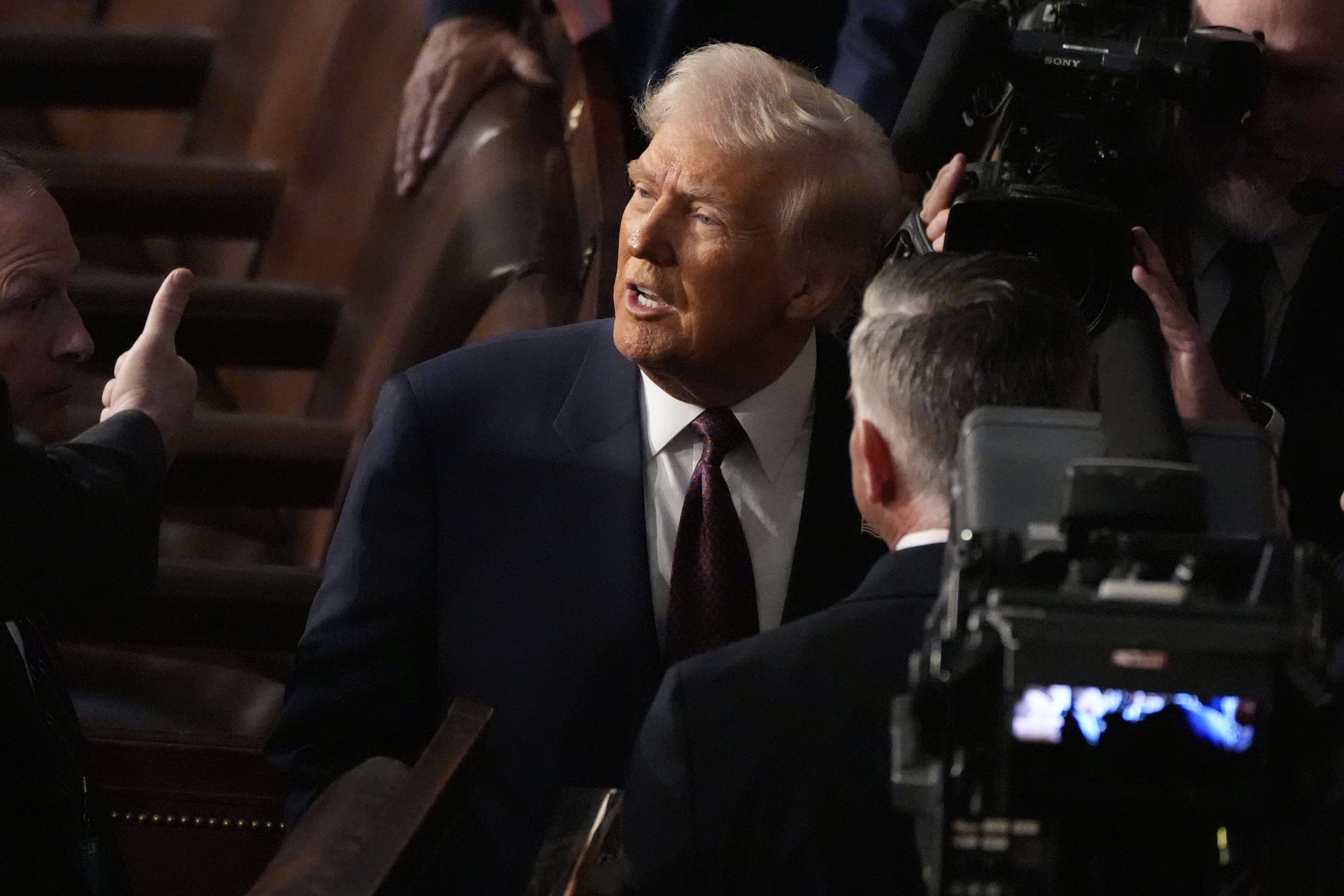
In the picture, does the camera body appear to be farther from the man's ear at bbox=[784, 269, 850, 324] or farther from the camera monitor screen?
the man's ear at bbox=[784, 269, 850, 324]

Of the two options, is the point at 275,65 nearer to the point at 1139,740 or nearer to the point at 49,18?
the point at 49,18

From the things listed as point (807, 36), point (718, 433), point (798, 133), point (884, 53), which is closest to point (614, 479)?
point (718, 433)

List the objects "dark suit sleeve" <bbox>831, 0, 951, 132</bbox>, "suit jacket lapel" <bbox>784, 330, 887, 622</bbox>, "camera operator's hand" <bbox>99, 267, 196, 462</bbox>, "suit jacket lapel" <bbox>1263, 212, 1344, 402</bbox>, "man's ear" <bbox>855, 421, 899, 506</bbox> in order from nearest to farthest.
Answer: "man's ear" <bbox>855, 421, 899, 506</bbox>, "camera operator's hand" <bbox>99, 267, 196, 462</bbox>, "suit jacket lapel" <bbox>784, 330, 887, 622</bbox>, "suit jacket lapel" <bbox>1263, 212, 1344, 402</bbox>, "dark suit sleeve" <bbox>831, 0, 951, 132</bbox>

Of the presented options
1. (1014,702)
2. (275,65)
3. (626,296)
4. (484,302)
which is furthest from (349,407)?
(1014,702)

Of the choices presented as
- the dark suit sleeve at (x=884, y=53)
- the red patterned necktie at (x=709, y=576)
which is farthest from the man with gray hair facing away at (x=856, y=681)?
the dark suit sleeve at (x=884, y=53)

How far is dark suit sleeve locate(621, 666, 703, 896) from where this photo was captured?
132 centimetres

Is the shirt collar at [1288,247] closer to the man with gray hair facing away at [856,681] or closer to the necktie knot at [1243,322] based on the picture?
the necktie knot at [1243,322]

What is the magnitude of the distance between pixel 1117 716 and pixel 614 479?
94 cm

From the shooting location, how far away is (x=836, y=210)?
196 centimetres

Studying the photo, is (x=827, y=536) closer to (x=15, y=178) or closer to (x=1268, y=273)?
(x=1268, y=273)

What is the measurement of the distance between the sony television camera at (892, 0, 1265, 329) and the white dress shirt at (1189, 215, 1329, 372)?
0.26 metres

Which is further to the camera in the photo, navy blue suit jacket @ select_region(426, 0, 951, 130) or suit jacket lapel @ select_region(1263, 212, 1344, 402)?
navy blue suit jacket @ select_region(426, 0, 951, 130)

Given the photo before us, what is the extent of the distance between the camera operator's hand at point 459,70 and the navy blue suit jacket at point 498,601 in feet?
4.25

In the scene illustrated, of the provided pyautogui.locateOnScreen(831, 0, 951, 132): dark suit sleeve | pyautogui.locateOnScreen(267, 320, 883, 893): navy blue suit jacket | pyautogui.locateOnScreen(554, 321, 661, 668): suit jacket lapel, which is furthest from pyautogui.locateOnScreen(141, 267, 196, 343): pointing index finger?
pyautogui.locateOnScreen(831, 0, 951, 132): dark suit sleeve
